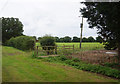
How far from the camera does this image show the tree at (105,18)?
5281 mm

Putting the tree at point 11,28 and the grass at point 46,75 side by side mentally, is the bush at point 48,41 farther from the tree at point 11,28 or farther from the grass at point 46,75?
the tree at point 11,28

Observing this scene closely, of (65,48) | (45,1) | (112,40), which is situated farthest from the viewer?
(65,48)

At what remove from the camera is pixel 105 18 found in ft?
19.4

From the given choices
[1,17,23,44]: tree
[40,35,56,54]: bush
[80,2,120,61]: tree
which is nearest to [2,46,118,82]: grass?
[80,2,120,61]: tree

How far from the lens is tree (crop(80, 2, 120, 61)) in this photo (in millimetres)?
5281

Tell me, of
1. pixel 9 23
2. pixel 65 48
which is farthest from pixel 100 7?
pixel 9 23

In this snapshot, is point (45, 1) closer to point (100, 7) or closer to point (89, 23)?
point (89, 23)

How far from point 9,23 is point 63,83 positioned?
33.1m

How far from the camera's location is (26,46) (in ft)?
53.1

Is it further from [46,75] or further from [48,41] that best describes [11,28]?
[46,75]

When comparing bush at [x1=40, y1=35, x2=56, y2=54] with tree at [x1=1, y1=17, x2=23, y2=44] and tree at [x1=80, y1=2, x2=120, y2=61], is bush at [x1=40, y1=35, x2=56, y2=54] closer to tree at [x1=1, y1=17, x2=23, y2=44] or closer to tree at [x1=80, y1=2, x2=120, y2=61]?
tree at [x1=80, y1=2, x2=120, y2=61]

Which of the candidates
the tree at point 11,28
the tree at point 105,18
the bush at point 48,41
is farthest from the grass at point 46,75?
the tree at point 11,28

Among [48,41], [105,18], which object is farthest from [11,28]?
[105,18]

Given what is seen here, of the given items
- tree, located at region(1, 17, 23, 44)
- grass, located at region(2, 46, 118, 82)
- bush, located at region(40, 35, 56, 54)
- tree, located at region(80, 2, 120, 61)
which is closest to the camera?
grass, located at region(2, 46, 118, 82)
